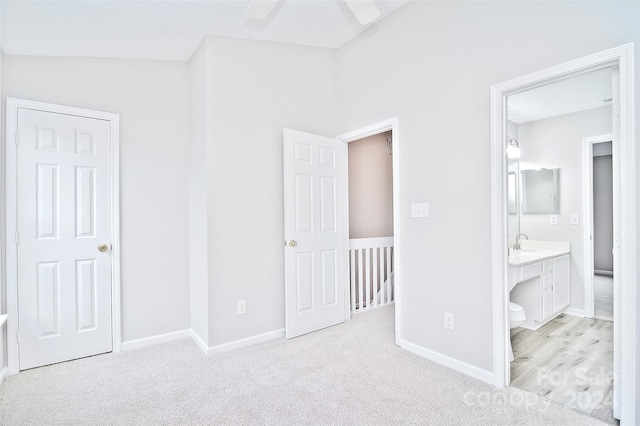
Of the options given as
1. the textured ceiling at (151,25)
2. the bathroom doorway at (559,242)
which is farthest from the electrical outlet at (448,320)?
the textured ceiling at (151,25)

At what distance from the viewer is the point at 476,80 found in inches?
89.3

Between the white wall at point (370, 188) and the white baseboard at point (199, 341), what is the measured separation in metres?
2.05

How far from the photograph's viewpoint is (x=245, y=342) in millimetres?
2898

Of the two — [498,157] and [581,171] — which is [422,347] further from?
[581,171]

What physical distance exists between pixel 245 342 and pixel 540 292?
293 centimetres

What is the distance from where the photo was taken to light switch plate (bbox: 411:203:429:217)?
2.58 metres

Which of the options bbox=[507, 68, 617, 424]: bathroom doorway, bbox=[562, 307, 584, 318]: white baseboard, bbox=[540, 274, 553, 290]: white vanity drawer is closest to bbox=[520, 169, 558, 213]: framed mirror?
bbox=[507, 68, 617, 424]: bathroom doorway

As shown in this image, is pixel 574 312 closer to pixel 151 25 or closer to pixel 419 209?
pixel 419 209

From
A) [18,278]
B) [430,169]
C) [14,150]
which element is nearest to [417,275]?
[430,169]

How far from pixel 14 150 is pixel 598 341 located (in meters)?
5.03

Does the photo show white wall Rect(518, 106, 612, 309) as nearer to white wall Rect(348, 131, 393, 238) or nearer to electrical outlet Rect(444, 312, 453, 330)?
white wall Rect(348, 131, 393, 238)

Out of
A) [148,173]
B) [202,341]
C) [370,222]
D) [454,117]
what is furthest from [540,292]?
[148,173]

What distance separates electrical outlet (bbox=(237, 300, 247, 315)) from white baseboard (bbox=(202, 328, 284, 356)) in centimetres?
24

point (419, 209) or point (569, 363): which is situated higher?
point (419, 209)
